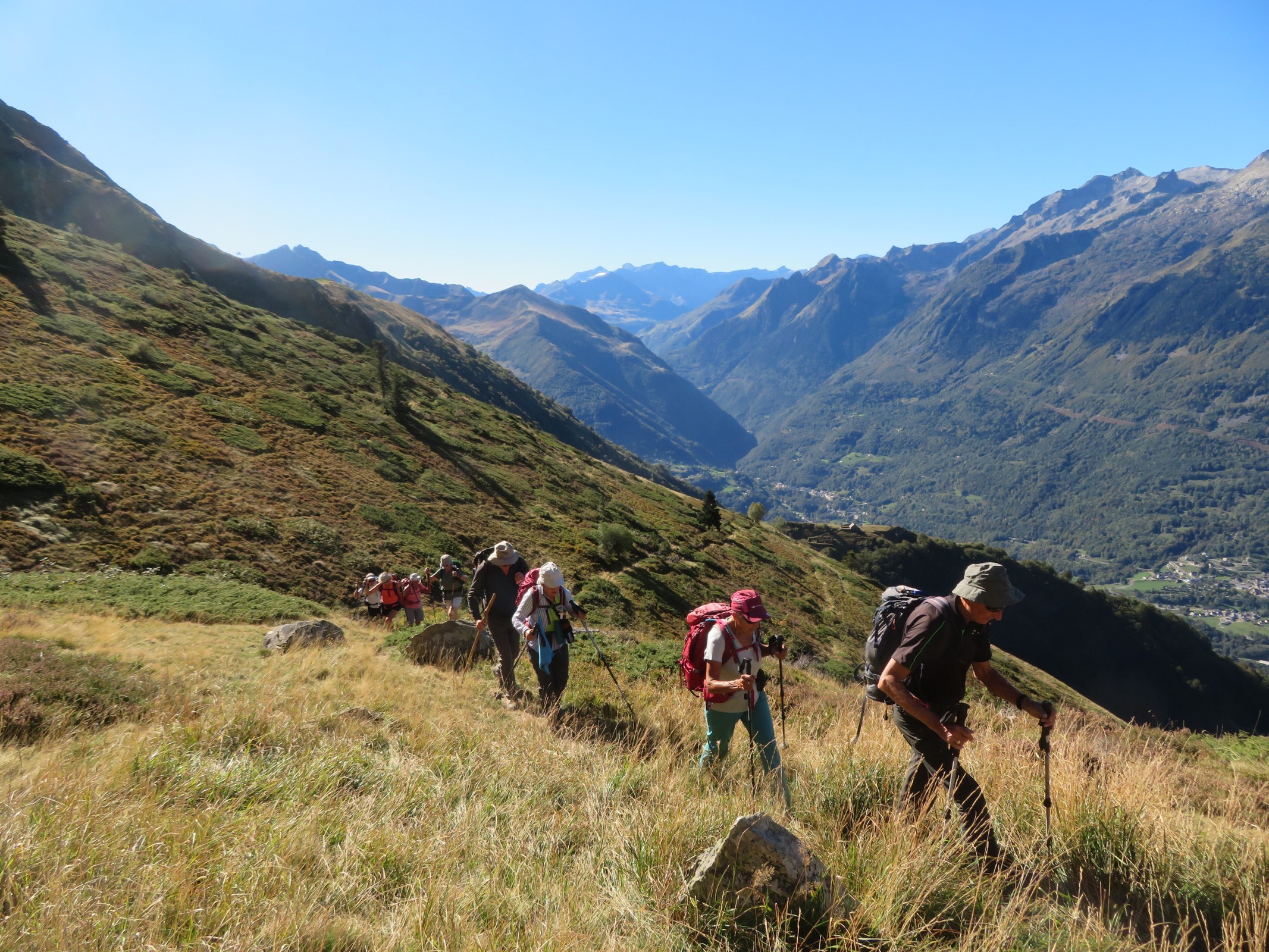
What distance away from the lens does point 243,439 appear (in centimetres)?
2464

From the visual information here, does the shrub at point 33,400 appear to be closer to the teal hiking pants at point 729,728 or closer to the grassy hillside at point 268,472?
the grassy hillside at point 268,472

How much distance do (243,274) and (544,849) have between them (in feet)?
277

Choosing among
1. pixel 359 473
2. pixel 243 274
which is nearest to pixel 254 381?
pixel 359 473

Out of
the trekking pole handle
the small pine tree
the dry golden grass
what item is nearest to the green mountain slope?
the small pine tree

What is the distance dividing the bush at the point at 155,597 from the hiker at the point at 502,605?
24.6 feet

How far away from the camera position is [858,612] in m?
39.9

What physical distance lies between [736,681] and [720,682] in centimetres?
15

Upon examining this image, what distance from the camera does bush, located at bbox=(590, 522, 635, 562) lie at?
29694 millimetres

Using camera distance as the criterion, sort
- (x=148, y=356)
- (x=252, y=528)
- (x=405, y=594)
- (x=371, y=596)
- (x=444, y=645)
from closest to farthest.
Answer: (x=444, y=645) → (x=405, y=594) → (x=371, y=596) → (x=252, y=528) → (x=148, y=356)

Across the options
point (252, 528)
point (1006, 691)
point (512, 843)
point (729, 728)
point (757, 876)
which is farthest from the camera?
point (252, 528)

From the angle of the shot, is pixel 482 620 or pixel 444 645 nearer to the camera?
pixel 482 620

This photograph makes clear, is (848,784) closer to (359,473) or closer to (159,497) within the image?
(159,497)

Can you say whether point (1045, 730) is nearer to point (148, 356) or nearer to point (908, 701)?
point (908, 701)

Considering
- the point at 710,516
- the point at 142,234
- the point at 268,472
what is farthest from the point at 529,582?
the point at 142,234
